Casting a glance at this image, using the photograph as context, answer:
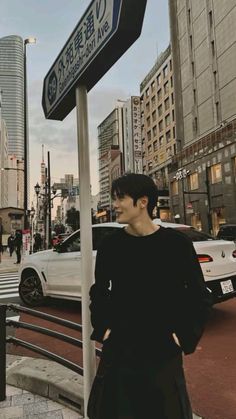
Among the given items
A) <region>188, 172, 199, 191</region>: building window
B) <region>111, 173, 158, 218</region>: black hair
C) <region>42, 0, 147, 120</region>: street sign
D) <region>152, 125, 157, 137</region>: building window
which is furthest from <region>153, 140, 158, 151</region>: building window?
<region>111, 173, 158, 218</region>: black hair

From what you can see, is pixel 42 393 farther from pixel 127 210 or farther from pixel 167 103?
pixel 167 103

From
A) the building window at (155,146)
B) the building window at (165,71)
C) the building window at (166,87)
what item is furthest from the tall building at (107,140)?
the building window at (166,87)

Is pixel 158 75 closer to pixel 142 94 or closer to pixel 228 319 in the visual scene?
A: pixel 142 94

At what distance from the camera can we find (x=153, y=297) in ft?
5.58

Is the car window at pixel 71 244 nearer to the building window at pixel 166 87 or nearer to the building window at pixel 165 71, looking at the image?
the building window at pixel 166 87

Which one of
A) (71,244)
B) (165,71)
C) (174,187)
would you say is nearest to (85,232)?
(71,244)

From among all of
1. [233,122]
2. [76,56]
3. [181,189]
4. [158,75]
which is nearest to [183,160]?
[181,189]

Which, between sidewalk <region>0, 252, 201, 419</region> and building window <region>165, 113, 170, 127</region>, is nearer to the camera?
sidewalk <region>0, 252, 201, 419</region>

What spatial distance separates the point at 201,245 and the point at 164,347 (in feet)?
14.8

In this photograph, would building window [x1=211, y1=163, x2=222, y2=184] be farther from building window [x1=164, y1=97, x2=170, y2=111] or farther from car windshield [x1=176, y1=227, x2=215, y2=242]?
car windshield [x1=176, y1=227, x2=215, y2=242]

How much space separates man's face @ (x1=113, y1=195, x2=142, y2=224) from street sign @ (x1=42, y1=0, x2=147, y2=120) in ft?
3.01

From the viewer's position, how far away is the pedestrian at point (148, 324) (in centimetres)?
166

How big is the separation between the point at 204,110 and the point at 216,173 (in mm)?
7618

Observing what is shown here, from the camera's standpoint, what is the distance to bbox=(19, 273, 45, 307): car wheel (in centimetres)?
809
